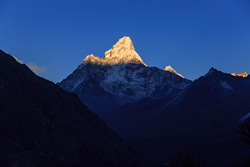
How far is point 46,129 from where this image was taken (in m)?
116

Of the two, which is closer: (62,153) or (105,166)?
(62,153)

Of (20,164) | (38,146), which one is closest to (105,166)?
(38,146)

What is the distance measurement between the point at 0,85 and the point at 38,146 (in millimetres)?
30691

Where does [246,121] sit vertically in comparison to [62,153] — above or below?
below

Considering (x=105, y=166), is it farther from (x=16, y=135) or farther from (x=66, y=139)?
(x=16, y=135)

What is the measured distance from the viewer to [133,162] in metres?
134

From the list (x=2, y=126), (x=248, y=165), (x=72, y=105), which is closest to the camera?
(x=248, y=165)

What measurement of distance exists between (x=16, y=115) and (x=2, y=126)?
10.7 metres

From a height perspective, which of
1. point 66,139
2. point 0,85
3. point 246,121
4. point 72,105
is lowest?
point 246,121

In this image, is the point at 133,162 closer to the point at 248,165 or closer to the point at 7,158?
the point at 7,158

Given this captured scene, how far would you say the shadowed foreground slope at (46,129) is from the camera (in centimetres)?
9644

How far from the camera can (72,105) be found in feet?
510

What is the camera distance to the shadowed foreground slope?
9644 centimetres

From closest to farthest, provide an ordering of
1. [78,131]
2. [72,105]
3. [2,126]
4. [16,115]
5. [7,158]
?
[7,158] < [2,126] < [16,115] < [78,131] < [72,105]
